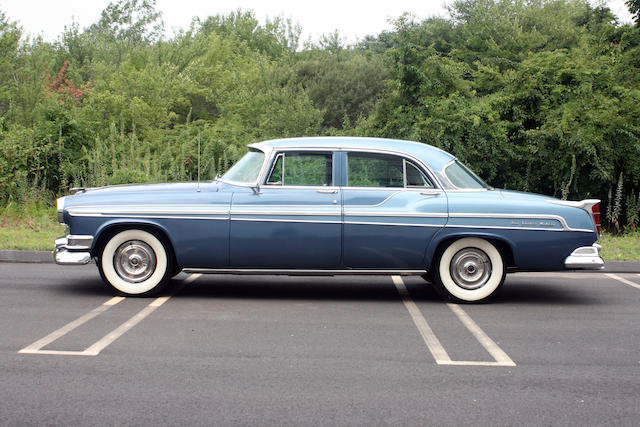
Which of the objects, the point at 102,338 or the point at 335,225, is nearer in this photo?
the point at 102,338

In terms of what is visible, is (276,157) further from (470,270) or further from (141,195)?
(470,270)

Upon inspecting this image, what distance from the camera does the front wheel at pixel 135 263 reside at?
7.97 m

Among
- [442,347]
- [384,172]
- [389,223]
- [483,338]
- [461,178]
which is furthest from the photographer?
[461,178]

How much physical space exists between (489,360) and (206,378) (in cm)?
221

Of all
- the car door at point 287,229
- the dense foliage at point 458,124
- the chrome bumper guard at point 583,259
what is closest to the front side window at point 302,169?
the car door at point 287,229

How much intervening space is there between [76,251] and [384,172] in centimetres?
349

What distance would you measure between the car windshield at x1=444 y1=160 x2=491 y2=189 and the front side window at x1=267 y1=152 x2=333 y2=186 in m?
1.33

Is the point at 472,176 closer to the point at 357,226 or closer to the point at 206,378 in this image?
the point at 357,226

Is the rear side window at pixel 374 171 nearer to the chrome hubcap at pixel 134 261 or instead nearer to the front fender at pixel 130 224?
the front fender at pixel 130 224

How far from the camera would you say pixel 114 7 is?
46.2 m

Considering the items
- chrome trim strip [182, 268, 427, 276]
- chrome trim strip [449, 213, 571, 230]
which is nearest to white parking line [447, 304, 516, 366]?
chrome trim strip [182, 268, 427, 276]

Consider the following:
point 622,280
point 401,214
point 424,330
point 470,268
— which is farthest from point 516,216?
point 622,280

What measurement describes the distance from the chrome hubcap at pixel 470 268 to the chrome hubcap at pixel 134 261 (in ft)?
10.9

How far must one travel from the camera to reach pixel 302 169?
8.04m
